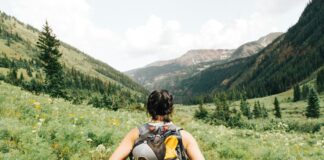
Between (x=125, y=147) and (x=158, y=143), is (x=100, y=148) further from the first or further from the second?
(x=158, y=143)

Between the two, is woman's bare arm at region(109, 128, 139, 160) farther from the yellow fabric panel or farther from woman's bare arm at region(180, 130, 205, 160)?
woman's bare arm at region(180, 130, 205, 160)

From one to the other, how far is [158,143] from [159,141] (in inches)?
1.3

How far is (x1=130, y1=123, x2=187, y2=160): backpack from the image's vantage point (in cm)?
445

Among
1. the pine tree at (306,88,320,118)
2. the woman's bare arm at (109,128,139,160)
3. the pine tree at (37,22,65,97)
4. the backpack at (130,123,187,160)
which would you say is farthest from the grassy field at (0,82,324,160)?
the pine tree at (306,88,320,118)

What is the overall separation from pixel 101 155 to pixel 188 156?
4530 mm

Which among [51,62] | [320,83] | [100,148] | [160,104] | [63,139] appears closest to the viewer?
[160,104]

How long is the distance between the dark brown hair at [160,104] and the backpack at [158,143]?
0.20 metres

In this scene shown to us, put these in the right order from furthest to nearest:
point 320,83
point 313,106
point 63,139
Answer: point 320,83
point 313,106
point 63,139

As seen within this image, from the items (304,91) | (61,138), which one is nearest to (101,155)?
(61,138)

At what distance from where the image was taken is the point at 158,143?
178 inches

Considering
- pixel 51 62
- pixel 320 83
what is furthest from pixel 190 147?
pixel 320 83

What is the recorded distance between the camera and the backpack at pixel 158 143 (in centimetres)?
445

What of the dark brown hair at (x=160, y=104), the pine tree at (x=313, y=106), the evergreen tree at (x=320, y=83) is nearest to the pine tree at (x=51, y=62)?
the dark brown hair at (x=160, y=104)

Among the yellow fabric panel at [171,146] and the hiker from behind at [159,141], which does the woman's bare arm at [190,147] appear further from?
the yellow fabric panel at [171,146]
